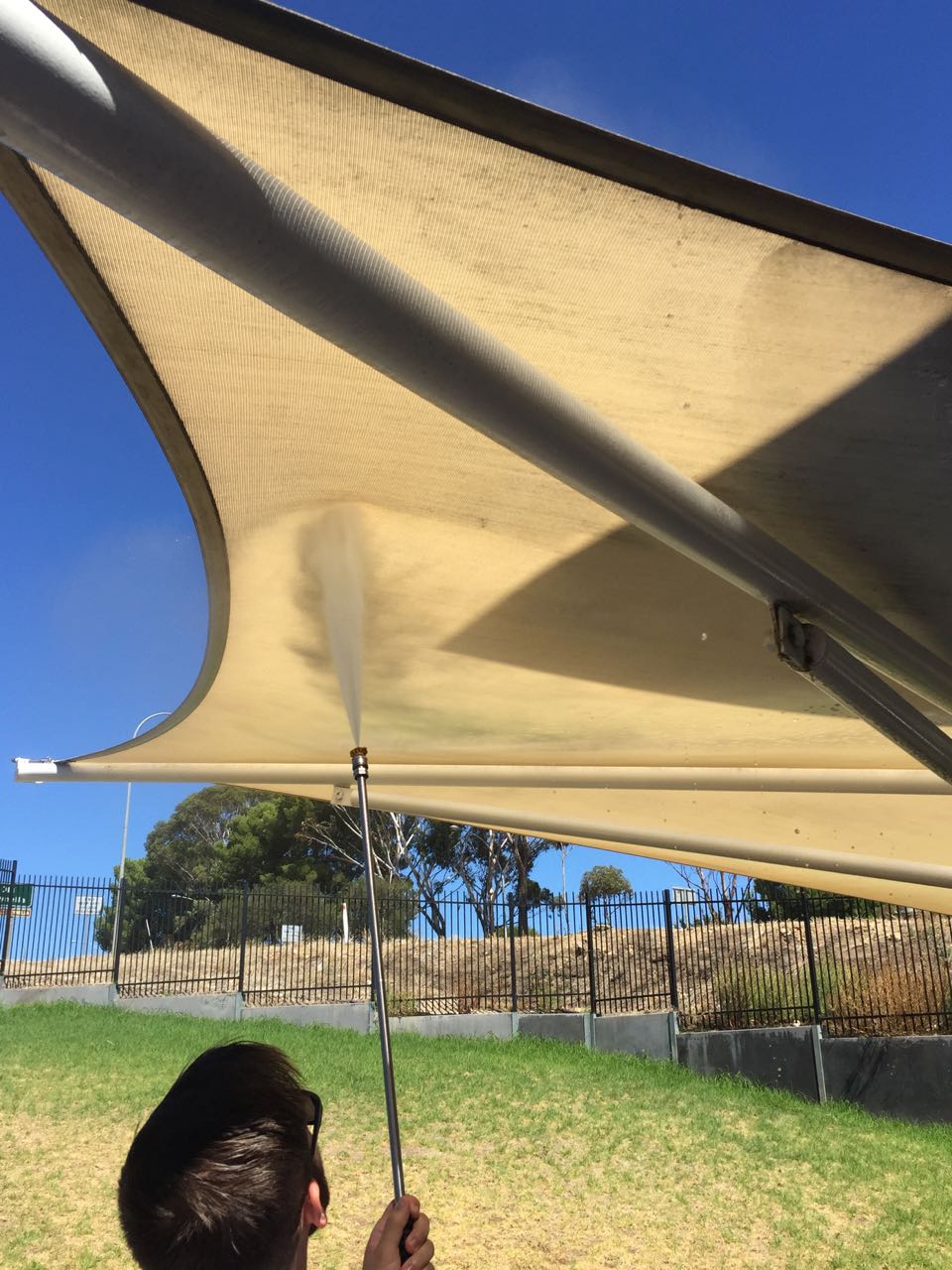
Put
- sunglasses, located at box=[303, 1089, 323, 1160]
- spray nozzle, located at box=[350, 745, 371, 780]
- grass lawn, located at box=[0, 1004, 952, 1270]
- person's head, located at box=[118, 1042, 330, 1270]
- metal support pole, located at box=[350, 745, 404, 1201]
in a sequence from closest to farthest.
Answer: person's head, located at box=[118, 1042, 330, 1270] → sunglasses, located at box=[303, 1089, 323, 1160] → metal support pole, located at box=[350, 745, 404, 1201] → spray nozzle, located at box=[350, 745, 371, 780] → grass lawn, located at box=[0, 1004, 952, 1270]

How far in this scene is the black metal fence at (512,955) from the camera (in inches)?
560

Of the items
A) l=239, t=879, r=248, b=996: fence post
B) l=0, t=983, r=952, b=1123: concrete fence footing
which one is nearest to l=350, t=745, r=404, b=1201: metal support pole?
l=0, t=983, r=952, b=1123: concrete fence footing

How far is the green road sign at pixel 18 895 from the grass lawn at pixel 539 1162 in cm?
516

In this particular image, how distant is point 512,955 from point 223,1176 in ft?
50.2

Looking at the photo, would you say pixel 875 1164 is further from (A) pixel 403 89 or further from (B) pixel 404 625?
(A) pixel 403 89

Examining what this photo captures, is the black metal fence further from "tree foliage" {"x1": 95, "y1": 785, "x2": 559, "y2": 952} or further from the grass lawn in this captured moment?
"tree foliage" {"x1": 95, "y1": 785, "x2": 559, "y2": 952}

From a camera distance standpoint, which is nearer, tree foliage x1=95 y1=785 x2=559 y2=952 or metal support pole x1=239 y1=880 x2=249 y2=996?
metal support pole x1=239 y1=880 x2=249 y2=996

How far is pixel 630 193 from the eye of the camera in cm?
146

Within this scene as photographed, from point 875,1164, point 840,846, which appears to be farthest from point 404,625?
point 875,1164

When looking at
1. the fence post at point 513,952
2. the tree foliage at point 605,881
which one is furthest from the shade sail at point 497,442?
the tree foliage at point 605,881

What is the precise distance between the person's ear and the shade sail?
3.03ft

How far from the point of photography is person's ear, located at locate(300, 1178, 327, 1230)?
3.59ft

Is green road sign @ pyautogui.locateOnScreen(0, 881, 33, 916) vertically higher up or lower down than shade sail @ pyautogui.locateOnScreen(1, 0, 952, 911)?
lower down

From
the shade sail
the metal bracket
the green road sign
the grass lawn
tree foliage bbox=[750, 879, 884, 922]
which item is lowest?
the grass lawn
